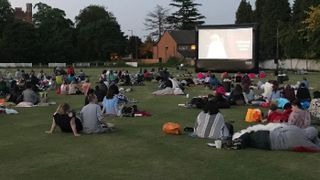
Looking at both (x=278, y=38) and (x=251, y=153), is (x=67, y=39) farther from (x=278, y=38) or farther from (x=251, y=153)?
(x=251, y=153)

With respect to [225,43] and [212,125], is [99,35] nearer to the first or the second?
[225,43]

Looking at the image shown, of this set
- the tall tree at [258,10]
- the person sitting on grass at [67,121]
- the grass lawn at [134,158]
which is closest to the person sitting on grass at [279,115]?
the grass lawn at [134,158]

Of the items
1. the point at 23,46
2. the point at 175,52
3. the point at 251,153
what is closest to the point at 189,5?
the point at 175,52

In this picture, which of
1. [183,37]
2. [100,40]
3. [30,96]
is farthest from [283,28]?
[30,96]

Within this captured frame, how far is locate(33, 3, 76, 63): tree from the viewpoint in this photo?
9375 centimetres

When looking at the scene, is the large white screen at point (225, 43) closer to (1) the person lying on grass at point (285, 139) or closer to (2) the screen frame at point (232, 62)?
(2) the screen frame at point (232, 62)

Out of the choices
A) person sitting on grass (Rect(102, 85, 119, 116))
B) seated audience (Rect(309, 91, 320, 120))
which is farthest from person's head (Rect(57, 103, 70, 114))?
seated audience (Rect(309, 91, 320, 120))

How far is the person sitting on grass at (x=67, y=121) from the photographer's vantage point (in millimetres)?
13054

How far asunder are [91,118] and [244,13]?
86.9m

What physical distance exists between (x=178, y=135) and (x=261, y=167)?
4.05m

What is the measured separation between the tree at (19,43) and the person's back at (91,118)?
3069 inches

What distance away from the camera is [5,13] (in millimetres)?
102562

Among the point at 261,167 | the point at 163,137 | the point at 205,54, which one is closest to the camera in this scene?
the point at 261,167

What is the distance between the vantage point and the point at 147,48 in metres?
126
